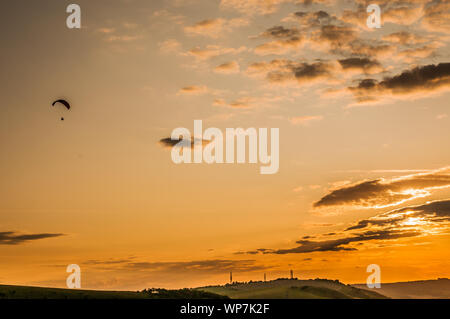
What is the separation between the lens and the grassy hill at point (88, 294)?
11956cm

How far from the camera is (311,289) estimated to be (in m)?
150

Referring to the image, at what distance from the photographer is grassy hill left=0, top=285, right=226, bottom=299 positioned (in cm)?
11956

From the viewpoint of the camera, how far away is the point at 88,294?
415 ft
